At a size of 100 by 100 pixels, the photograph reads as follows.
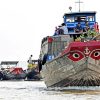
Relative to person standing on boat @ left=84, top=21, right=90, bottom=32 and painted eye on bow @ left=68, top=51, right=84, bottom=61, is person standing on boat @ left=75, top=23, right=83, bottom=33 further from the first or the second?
painted eye on bow @ left=68, top=51, right=84, bottom=61

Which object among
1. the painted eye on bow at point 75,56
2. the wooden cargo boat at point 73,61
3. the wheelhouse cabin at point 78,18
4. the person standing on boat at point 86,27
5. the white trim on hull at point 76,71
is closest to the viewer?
the wooden cargo boat at point 73,61

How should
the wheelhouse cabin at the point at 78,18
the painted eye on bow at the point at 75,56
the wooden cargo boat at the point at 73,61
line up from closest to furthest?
the wooden cargo boat at the point at 73,61
the painted eye on bow at the point at 75,56
the wheelhouse cabin at the point at 78,18

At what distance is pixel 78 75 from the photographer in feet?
88.8

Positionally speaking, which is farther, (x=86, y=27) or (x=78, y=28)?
(x=78, y=28)

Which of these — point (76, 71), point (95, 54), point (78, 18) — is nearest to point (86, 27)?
point (78, 18)

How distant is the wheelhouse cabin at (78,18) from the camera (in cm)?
3347

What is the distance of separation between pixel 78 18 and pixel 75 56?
737 cm

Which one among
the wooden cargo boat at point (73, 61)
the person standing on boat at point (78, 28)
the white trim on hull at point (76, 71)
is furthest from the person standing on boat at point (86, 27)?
the white trim on hull at point (76, 71)

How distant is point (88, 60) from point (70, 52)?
1.00m

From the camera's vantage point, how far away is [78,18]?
3359 centimetres

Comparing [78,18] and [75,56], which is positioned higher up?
[78,18]

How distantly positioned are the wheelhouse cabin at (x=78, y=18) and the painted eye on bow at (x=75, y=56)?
674 cm

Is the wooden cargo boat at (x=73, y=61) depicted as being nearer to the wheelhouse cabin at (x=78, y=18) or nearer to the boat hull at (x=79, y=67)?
the boat hull at (x=79, y=67)

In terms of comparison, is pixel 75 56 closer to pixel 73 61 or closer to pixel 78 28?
pixel 73 61
